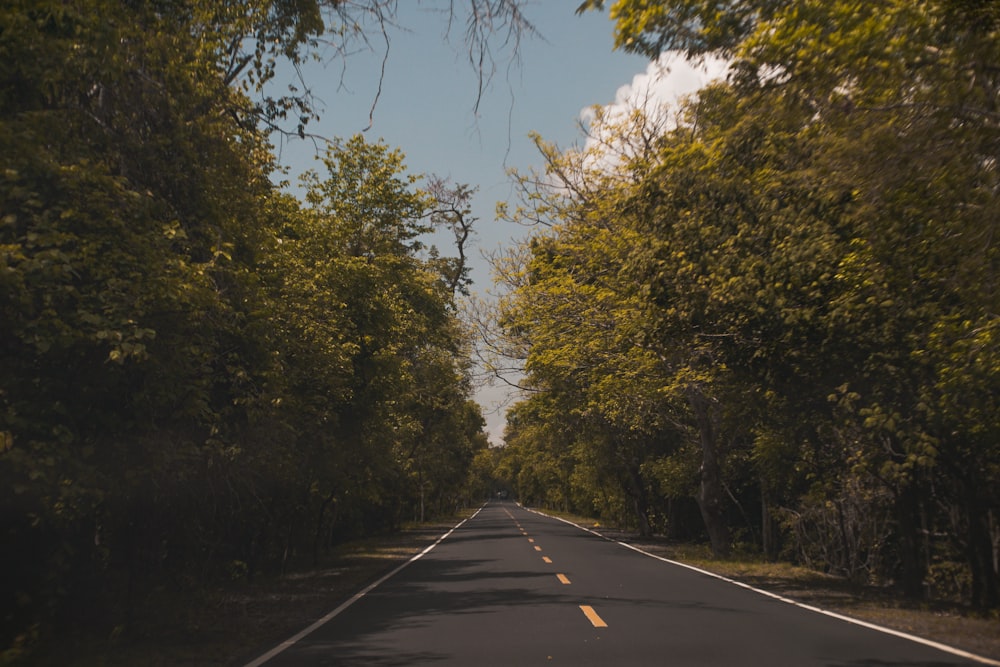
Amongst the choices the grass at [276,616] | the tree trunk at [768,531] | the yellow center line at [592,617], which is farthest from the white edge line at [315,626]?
the tree trunk at [768,531]

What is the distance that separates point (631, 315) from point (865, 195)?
42.5 ft

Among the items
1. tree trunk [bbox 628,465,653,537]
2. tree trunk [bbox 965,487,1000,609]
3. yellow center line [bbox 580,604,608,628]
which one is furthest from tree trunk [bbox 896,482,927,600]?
tree trunk [bbox 628,465,653,537]

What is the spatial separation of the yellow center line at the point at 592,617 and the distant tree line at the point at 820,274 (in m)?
5.06

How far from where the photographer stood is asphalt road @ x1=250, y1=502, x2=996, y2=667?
8.38 meters

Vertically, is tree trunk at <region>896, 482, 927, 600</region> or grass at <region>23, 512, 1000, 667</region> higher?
tree trunk at <region>896, 482, 927, 600</region>

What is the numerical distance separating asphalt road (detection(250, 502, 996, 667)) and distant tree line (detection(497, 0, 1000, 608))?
11.7 feet

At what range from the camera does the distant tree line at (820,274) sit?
7.74m

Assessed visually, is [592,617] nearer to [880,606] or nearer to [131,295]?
[880,606]

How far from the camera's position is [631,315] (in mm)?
21938

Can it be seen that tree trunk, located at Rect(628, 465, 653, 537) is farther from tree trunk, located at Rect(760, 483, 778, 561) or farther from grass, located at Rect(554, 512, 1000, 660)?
grass, located at Rect(554, 512, 1000, 660)

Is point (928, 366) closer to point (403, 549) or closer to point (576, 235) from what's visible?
point (576, 235)

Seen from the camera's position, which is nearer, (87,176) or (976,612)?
(87,176)

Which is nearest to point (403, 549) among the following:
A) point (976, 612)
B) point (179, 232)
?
point (976, 612)

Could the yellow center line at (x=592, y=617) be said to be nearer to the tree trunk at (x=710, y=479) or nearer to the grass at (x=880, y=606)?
the grass at (x=880, y=606)
